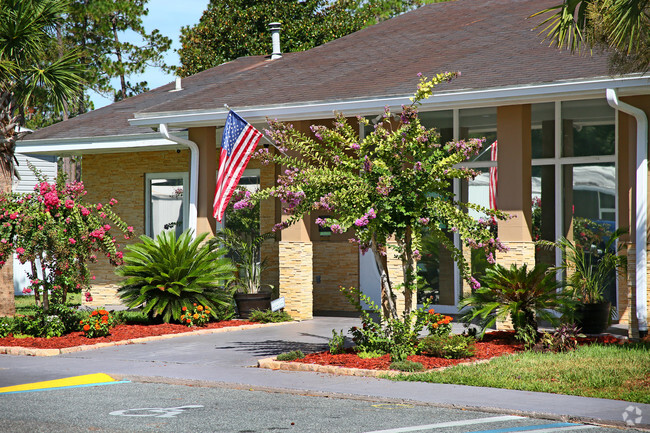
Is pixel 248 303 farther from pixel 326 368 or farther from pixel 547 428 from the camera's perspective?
pixel 547 428

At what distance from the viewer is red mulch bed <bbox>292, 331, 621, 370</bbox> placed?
34.0 feet

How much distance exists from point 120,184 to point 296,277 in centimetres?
677

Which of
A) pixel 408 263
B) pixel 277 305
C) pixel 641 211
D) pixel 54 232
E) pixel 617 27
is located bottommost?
pixel 277 305

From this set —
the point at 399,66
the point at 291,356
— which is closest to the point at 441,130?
the point at 399,66

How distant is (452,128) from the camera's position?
52.6 feet

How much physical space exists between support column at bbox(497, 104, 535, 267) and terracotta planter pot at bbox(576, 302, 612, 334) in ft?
3.46

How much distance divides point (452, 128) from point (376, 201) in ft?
18.9

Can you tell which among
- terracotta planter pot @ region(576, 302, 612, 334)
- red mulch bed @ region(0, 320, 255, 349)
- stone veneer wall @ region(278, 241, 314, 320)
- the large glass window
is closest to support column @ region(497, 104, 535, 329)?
terracotta planter pot @ region(576, 302, 612, 334)

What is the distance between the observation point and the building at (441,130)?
13.0 m

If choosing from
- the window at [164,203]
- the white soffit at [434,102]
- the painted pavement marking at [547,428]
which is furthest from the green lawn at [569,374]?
the window at [164,203]

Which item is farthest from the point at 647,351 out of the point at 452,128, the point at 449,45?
the point at 449,45

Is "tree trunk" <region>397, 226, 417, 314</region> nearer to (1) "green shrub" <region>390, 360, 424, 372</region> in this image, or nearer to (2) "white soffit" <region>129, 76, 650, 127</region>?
(1) "green shrub" <region>390, 360, 424, 372</region>

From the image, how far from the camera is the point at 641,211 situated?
40.5 feet

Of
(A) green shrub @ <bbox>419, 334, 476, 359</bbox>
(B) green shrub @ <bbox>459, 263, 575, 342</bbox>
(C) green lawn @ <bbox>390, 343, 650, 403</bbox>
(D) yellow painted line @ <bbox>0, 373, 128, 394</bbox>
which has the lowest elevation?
(D) yellow painted line @ <bbox>0, 373, 128, 394</bbox>
